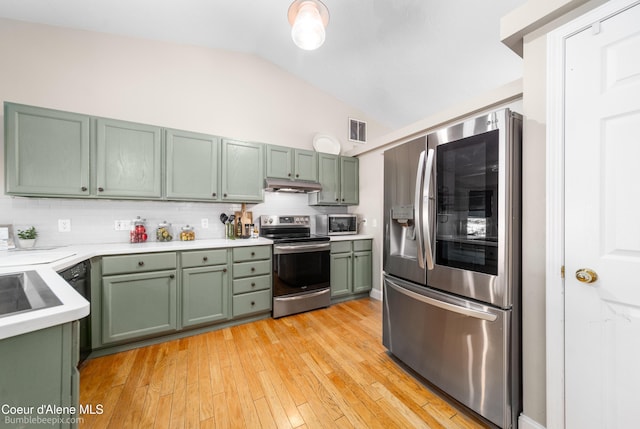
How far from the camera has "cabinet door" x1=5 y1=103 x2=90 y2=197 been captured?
2.02 metres

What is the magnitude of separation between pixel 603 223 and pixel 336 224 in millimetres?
2704

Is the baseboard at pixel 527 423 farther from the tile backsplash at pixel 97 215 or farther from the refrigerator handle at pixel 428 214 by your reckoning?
the tile backsplash at pixel 97 215

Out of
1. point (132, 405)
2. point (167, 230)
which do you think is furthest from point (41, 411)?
point (167, 230)

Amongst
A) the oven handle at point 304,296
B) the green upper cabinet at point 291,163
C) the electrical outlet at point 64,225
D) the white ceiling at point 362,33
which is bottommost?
the oven handle at point 304,296

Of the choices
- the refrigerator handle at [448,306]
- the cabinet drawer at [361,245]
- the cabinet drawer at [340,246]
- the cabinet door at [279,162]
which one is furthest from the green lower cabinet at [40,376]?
the cabinet drawer at [361,245]

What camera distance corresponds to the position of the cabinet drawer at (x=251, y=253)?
2662 mm

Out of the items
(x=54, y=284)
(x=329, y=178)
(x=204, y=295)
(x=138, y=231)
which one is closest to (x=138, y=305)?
(x=204, y=295)

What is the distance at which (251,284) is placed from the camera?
2.74 metres

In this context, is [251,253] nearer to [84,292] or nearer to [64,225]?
[84,292]

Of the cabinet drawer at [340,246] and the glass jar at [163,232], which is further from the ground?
the glass jar at [163,232]

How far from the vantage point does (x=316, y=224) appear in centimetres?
378

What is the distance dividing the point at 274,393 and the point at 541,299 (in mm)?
1749

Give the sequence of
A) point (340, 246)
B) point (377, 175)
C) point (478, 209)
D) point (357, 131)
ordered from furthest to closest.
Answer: point (357, 131) → point (377, 175) → point (340, 246) → point (478, 209)

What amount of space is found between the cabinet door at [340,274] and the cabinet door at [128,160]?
221cm
